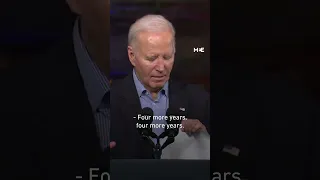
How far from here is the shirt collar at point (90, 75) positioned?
14.2ft

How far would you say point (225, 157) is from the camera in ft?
14.1

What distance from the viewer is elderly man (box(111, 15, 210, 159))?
429cm

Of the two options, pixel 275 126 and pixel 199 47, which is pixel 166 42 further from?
pixel 275 126

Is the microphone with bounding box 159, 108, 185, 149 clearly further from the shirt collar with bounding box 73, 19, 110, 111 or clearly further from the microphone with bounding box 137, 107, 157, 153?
the shirt collar with bounding box 73, 19, 110, 111

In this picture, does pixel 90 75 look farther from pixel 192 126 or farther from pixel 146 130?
pixel 192 126

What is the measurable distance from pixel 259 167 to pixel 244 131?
0.37m

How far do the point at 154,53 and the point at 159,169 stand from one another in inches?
43.1

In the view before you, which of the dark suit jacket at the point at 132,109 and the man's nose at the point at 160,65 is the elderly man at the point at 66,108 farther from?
the man's nose at the point at 160,65

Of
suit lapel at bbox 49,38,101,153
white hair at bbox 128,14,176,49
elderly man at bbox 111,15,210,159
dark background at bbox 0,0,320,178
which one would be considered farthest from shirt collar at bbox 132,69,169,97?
suit lapel at bbox 49,38,101,153

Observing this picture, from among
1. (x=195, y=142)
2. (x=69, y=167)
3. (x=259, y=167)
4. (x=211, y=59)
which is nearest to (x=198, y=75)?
(x=211, y=59)

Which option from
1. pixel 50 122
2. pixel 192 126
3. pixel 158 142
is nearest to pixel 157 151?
pixel 158 142

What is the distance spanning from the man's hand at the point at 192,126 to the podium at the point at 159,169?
0.95 ft

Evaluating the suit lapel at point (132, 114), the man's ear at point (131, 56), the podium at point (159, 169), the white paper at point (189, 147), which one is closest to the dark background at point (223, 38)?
the man's ear at point (131, 56)

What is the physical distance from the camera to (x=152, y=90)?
4.37 meters
